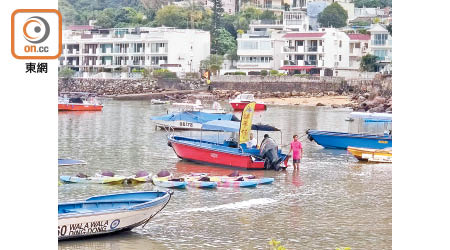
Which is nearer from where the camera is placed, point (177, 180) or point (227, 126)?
point (177, 180)

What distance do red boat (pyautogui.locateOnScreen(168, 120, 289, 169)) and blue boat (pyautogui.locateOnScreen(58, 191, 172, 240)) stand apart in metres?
8.12

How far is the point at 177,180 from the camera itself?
17953mm

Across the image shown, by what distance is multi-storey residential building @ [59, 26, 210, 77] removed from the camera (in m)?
74.6

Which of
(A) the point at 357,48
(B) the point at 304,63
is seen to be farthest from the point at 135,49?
(A) the point at 357,48

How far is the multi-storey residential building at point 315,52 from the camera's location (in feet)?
227

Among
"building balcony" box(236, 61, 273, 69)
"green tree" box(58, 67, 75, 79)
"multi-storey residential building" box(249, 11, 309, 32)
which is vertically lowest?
"green tree" box(58, 67, 75, 79)

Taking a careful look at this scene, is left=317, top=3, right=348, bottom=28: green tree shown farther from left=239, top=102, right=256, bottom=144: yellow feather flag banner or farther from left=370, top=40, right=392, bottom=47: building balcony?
left=239, top=102, right=256, bottom=144: yellow feather flag banner

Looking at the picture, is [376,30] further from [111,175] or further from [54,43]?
[54,43]

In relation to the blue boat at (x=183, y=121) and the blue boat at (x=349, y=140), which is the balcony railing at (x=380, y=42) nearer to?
the blue boat at (x=183, y=121)

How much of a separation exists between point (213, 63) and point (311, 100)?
16013mm

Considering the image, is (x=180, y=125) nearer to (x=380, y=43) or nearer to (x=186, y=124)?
(x=186, y=124)

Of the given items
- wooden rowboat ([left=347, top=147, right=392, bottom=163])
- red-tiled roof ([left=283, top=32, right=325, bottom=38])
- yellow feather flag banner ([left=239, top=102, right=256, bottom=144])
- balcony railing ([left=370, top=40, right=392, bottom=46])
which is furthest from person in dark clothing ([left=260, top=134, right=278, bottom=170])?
balcony railing ([left=370, top=40, right=392, bottom=46])
